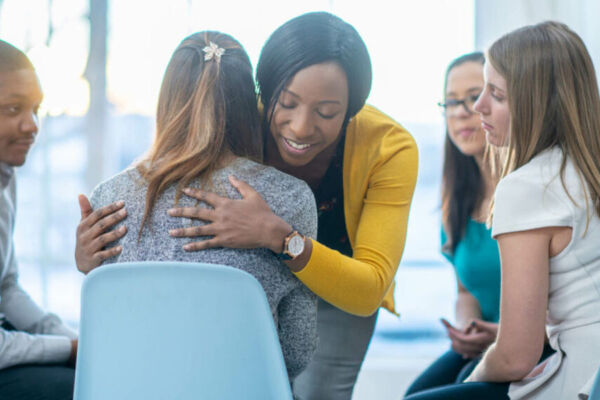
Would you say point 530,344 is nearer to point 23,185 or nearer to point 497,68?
point 497,68

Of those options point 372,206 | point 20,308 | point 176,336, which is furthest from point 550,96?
point 20,308

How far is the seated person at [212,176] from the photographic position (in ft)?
3.24

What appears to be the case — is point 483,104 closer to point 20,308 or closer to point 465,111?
point 465,111

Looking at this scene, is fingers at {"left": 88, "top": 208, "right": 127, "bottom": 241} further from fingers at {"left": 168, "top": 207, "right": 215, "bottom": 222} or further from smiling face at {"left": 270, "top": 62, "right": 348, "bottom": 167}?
smiling face at {"left": 270, "top": 62, "right": 348, "bottom": 167}

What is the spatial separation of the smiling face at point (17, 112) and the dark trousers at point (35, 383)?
498mm

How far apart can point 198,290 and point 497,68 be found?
0.73 meters

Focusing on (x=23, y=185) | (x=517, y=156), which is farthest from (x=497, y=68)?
(x=23, y=185)

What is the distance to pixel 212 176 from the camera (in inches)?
40.4

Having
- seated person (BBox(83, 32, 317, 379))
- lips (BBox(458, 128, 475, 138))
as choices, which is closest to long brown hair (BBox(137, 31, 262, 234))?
seated person (BBox(83, 32, 317, 379))

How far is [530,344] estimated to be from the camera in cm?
104

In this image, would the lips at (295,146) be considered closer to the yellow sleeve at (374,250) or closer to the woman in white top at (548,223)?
the yellow sleeve at (374,250)

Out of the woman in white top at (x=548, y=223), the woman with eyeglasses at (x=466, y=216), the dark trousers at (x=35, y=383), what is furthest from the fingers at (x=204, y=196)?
the woman with eyeglasses at (x=466, y=216)

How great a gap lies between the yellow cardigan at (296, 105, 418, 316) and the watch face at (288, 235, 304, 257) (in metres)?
0.10

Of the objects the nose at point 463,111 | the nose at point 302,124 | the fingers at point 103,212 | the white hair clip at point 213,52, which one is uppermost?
the white hair clip at point 213,52
